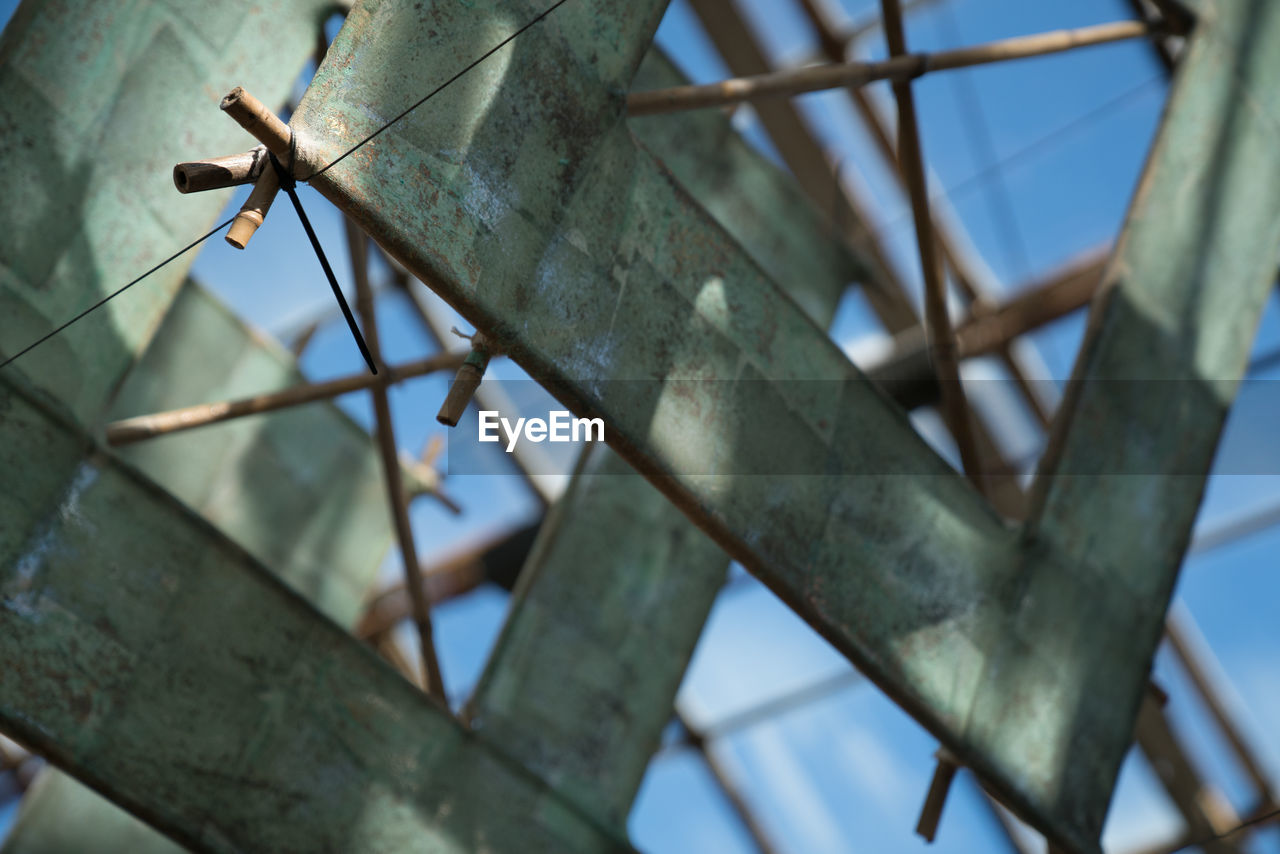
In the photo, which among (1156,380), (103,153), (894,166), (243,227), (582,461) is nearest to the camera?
(243,227)

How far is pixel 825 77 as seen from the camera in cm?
812

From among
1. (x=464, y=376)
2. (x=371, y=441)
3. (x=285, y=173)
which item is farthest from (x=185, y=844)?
(x=371, y=441)

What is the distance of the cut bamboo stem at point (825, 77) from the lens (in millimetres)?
7500

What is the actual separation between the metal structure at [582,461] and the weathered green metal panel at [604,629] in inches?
1.0

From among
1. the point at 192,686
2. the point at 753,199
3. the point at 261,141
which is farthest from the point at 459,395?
the point at 753,199

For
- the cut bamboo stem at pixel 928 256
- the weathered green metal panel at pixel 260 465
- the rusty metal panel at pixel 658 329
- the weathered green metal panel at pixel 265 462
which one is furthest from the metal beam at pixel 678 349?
the weathered green metal panel at pixel 265 462

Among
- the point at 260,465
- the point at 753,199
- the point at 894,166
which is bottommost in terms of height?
the point at 260,465

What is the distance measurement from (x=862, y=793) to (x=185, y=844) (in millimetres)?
11414

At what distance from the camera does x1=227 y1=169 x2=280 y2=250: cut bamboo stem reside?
509 centimetres

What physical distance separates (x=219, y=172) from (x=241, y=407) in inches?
158

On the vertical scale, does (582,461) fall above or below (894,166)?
below

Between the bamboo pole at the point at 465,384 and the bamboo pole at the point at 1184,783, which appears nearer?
the bamboo pole at the point at 465,384

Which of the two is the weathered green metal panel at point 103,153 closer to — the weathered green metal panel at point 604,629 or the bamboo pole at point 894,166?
the weathered green metal panel at point 604,629

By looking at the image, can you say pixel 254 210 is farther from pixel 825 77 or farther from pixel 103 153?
pixel 825 77
